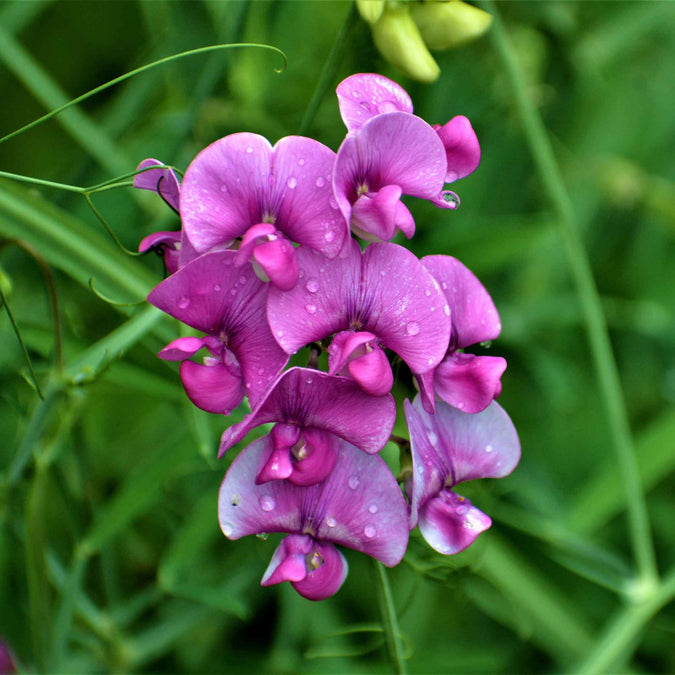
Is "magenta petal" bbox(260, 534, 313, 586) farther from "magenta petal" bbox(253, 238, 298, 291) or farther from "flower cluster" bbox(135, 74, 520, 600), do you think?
"magenta petal" bbox(253, 238, 298, 291)

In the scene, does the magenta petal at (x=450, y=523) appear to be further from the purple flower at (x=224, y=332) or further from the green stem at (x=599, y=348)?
the green stem at (x=599, y=348)

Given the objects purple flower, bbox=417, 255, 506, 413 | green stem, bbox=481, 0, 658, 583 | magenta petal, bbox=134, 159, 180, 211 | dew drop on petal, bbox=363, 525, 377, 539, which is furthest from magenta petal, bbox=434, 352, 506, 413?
green stem, bbox=481, 0, 658, 583

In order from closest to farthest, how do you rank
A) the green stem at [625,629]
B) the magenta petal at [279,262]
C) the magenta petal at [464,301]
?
the magenta petal at [279,262] → the magenta petal at [464,301] → the green stem at [625,629]

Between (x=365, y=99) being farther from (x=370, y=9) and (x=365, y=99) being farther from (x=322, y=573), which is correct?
(x=322, y=573)

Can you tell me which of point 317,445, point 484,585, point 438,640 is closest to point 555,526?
point 484,585

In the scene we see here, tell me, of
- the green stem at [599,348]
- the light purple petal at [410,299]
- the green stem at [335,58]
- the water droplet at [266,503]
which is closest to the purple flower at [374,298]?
the light purple petal at [410,299]

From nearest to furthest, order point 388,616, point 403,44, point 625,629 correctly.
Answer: point 388,616, point 403,44, point 625,629

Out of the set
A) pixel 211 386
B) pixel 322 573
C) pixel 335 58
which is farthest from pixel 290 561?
pixel 335 58
